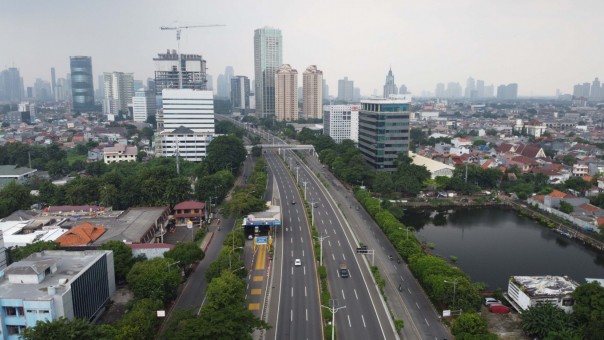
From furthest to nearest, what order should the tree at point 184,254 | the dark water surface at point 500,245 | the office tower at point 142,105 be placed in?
the office tower at point 142,105, the dark water surface at point 500,245, the tree at point 184,254

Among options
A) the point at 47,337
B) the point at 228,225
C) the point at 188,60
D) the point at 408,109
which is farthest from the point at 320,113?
the point at 47,337

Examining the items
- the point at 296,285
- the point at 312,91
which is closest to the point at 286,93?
the point at 312,91

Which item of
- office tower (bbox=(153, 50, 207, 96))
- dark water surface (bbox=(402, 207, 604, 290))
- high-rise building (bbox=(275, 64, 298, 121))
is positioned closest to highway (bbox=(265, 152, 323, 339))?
dark water surface (bbox=(402, 207, 604, 290))

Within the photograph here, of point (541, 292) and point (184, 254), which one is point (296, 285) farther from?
point (541, 292)

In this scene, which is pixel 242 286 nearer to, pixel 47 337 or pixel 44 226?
pixel 47 337

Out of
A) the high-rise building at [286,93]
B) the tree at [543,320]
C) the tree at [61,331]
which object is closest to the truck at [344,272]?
the tree at [543,320]

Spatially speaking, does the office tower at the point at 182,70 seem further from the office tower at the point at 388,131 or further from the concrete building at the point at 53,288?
the concrete building at the point at 53,288
